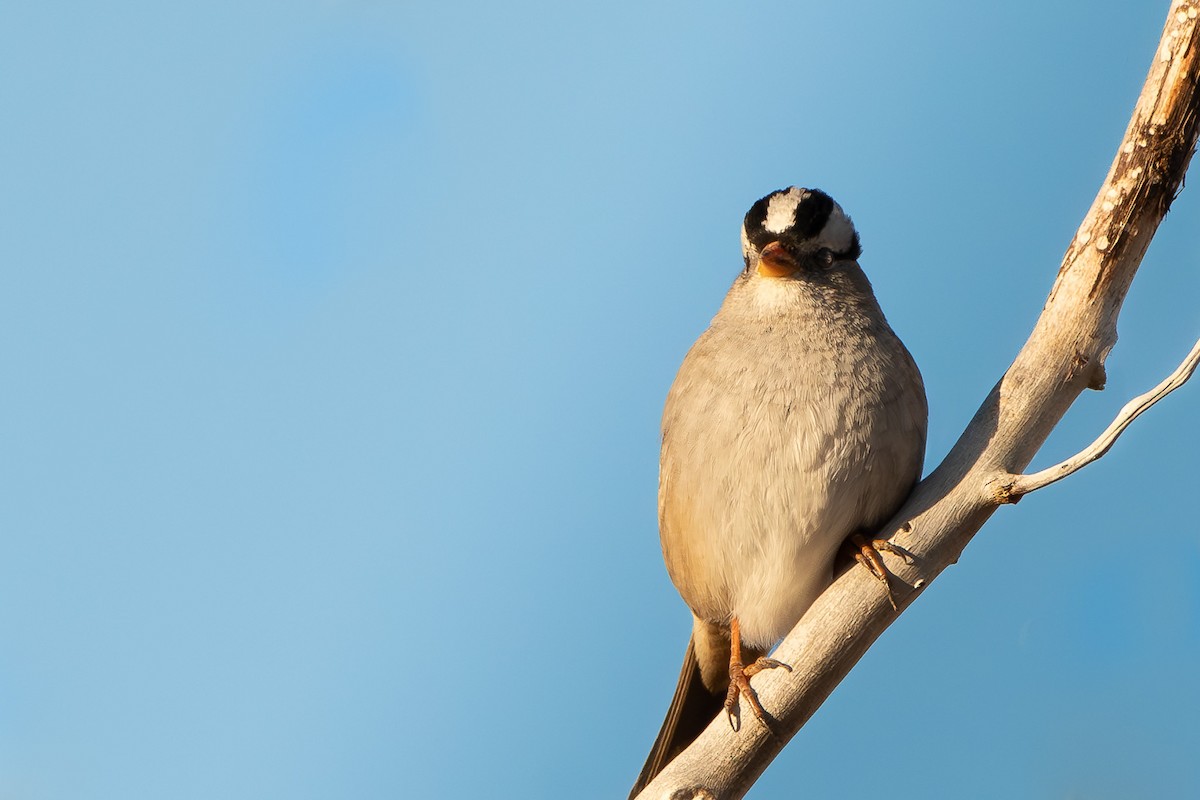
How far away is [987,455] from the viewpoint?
245 centimetres

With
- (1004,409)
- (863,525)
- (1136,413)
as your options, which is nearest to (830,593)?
(863,525)

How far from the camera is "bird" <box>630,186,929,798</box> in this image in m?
2.64

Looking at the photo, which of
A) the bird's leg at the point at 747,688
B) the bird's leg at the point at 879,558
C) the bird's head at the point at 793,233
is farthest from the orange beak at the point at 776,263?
the bird's leg at the point at 747,688

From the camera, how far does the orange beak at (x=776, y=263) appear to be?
2.89m

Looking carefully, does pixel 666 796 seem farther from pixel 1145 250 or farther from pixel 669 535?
pixel 1145 250

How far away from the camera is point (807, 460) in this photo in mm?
2635

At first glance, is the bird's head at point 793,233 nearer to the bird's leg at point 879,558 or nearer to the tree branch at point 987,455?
the tree branch at point 987,455

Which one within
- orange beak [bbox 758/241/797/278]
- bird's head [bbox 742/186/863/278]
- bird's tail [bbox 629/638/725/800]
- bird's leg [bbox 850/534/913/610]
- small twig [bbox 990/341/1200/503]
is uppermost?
bird's head [bbox 742/186/863/278]

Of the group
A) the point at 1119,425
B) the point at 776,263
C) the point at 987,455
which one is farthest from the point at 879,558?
the point at 776,263

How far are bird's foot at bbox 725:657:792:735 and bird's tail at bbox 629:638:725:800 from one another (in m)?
0.55

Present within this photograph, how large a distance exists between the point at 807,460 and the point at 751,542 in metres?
0.24

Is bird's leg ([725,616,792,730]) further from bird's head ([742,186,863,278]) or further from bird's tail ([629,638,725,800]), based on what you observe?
bird's head ([742,186,863,278])

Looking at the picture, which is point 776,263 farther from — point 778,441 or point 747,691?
point 747,691

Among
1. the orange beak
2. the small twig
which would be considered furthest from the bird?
the small twig
